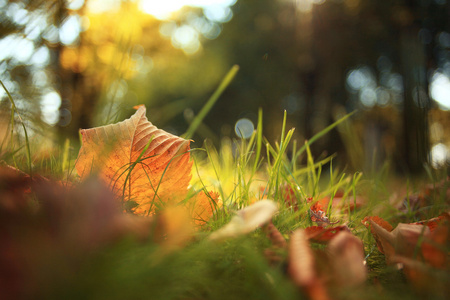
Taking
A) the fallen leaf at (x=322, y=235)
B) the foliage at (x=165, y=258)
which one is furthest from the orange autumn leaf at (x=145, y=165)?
the fallen leaf at (x=322, y=235)

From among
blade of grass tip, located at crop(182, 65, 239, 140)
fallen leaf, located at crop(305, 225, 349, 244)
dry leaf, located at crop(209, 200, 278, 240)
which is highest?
blade of grass tip, located at crop(182, 65, 239, 140)

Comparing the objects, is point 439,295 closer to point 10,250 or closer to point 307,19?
point 10,250

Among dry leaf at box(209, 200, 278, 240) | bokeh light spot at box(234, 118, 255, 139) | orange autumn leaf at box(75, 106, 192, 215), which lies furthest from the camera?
bokeh light spot at box(234, 118, 255, 139)

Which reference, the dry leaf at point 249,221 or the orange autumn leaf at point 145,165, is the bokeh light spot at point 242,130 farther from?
the dry leaf at point 249,221

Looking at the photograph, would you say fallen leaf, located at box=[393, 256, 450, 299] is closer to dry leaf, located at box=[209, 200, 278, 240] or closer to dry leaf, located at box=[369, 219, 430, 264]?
dry leaf, located at box=[369, 219, 430, 264]

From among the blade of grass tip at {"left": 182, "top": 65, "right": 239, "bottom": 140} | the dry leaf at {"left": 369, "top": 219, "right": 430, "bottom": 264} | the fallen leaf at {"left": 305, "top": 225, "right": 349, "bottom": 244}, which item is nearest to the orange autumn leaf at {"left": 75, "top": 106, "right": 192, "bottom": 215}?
the blade of grass tip at {"left": 182, "top": 65, "right": 239, "bottom": 140}

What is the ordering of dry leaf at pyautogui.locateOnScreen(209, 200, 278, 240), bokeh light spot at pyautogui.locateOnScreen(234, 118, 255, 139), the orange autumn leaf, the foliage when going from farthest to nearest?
bokeh light spot at pyautogui.locateOnScreen(234, 118, 255, 139), the orange autumn leaf, dry leaf at pyautogui.locateOnScreen(209, 200, 278, 240), the foliage

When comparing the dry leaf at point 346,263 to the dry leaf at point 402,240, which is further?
the dry leaf at point 402,240
